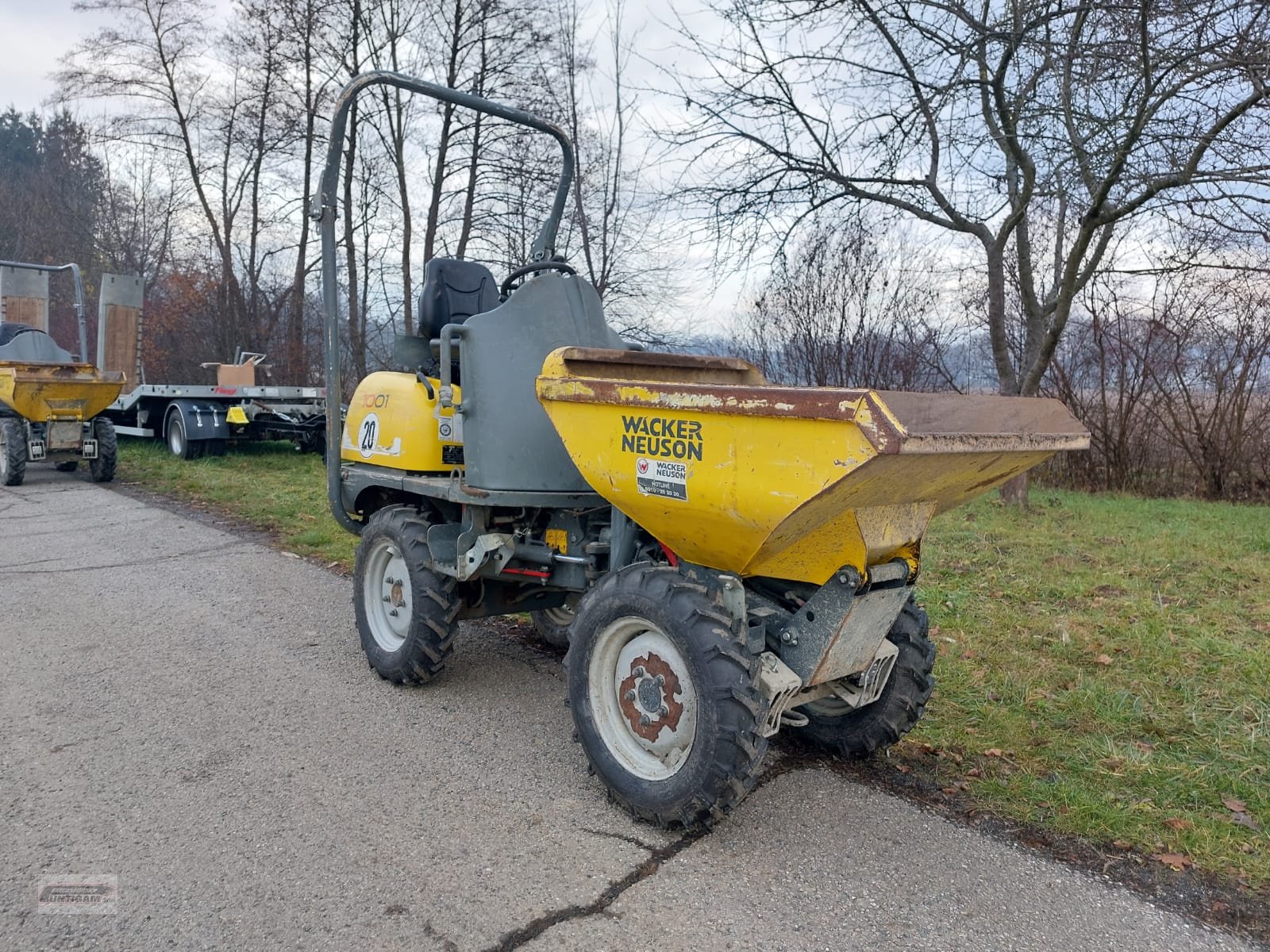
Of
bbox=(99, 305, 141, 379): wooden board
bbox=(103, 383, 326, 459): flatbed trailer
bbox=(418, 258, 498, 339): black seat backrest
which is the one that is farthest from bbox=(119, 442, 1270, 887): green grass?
bbox=(99, 305, 141, 379): wooden board

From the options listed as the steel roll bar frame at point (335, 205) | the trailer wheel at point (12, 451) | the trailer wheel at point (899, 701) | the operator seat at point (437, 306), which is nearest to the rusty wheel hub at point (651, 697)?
the trailer wheel at point (899, 701)

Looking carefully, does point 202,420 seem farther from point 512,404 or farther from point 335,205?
point 512,404

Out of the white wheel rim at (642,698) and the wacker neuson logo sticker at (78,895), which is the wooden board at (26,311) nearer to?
the wacker neuson logo sticker at (78,895)

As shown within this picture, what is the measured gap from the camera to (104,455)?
1088 centimetres

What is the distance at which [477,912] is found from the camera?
2461mm

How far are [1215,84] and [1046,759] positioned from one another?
18.1 ft

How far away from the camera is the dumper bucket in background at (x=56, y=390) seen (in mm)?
10281

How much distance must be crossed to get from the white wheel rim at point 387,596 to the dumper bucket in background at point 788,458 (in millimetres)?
1508

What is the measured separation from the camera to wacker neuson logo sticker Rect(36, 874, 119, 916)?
2.43 metres

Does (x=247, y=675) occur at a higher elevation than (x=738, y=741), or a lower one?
lower

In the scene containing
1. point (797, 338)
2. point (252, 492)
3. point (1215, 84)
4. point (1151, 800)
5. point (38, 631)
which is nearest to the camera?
point (1151, 800)

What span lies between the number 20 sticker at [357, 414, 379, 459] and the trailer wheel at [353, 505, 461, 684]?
30cm

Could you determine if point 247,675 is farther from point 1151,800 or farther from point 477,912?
point 1151,800

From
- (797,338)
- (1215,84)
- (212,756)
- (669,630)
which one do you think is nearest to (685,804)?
(669,630)
